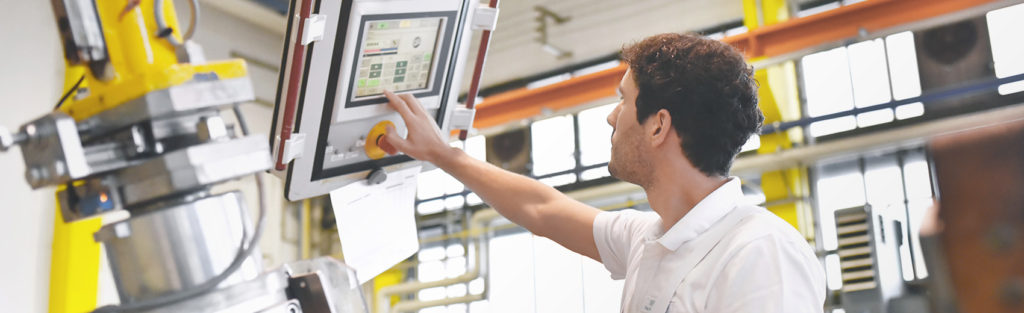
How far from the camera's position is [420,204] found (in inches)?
361

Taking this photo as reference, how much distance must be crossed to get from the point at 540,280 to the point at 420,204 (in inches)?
68.2

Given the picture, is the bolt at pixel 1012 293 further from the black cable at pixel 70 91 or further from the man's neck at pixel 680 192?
the man's neck at pixel 680 192

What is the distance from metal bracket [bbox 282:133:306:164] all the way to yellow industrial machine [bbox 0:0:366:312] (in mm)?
807

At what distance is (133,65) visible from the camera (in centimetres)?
86

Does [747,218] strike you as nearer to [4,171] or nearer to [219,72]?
[219,72]

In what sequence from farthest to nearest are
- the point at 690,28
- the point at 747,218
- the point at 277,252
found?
1. the point at 277,252
2. the point at 690,28
3. the point at 747,218

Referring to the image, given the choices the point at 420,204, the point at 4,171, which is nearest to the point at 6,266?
the point at 4,171

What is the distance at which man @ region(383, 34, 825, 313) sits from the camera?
57.9 inches

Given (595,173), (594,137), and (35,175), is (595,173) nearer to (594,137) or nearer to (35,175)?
A: (594,137)

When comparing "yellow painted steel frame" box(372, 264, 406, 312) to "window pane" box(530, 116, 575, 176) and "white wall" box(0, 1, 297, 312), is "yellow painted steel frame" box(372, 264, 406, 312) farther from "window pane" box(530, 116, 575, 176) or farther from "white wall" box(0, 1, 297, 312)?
"white wall" box(0, 1, 297, 312)

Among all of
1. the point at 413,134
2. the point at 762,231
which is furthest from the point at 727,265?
the point at 413,134

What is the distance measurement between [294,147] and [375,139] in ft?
0.73

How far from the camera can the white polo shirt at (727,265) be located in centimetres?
143

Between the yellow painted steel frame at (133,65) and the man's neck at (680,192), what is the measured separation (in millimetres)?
1156
